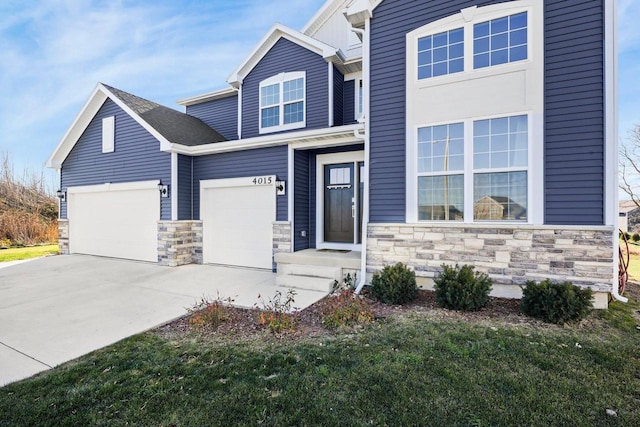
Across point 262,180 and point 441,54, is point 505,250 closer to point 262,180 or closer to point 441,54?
point 441,54

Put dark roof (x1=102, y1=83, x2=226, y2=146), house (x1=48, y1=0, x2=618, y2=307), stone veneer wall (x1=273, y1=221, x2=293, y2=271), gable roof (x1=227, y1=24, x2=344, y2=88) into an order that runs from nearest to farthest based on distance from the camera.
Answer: house (x1=48, y1=0, x2=618, y2=307) < stone veneer wall (x1=273, y1=221, x2=293, y2=271) < gable roof (x1=227, y1=24, x2=344, y2=88) < dark roof (x1=102, y1=83, x2=226, y2=146)

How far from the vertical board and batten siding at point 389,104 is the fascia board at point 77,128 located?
8.77m

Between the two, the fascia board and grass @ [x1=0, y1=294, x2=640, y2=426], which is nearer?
grass @ [x1=0, y1=294, x2=640, y2=426]

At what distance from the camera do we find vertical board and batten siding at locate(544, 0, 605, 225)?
16.5 feet

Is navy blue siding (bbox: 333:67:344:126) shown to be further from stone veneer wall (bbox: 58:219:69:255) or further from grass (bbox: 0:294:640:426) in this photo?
stone veneer wall (bbox: 58:219:69:255)

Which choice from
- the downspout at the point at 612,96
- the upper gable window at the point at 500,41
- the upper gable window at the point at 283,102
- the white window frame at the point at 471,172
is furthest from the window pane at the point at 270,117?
the downspout at the point at 612,96

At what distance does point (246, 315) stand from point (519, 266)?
4.59 m

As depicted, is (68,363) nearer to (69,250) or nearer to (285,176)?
(285,176)

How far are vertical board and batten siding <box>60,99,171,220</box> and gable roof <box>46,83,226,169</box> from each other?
194mm

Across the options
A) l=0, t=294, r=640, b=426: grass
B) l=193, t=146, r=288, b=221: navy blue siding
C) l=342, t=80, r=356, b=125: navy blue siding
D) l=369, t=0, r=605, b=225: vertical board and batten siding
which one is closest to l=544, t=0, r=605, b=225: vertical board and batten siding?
l=369, t=0, r=605, b=225: vertical board and batten siding


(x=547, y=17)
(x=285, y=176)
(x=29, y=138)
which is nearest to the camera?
(x=547, y=17)

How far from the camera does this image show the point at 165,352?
3.66m

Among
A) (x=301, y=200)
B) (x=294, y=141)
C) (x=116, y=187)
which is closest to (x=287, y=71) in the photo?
(x=294, y=141)

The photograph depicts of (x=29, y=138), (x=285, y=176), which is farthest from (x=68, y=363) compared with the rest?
(x=29, y=138)
